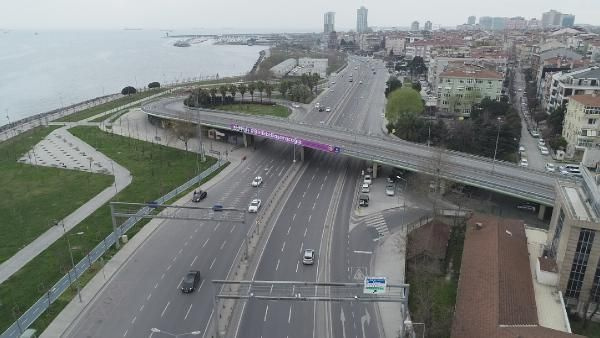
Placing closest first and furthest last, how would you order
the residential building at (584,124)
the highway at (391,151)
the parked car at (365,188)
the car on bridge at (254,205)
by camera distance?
the highway at (391,151)
the car on bridge at (254,205)
the parked car at (365,188)
the residential building at (584,124)

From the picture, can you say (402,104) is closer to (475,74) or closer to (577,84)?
(475,74)

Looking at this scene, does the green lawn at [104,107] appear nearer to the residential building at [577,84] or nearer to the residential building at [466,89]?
the residential building at [466,89]

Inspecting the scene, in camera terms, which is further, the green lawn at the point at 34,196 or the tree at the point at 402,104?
the tree at the point at 402,104

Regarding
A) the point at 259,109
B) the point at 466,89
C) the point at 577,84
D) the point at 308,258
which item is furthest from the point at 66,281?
the point at 577,84

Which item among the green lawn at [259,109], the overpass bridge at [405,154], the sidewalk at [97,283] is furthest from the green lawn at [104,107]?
the sidewalk at [97,283]

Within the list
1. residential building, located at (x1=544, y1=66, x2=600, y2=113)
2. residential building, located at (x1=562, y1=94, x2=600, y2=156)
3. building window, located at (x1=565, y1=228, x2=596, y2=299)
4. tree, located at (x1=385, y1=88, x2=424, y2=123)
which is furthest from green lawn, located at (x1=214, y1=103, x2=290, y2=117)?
building window, located at (x1=565, y1=228, x2=596, y2=299)

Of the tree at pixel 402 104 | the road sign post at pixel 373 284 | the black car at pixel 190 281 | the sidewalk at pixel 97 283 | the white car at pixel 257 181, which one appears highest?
the tree at pixel 402 104
